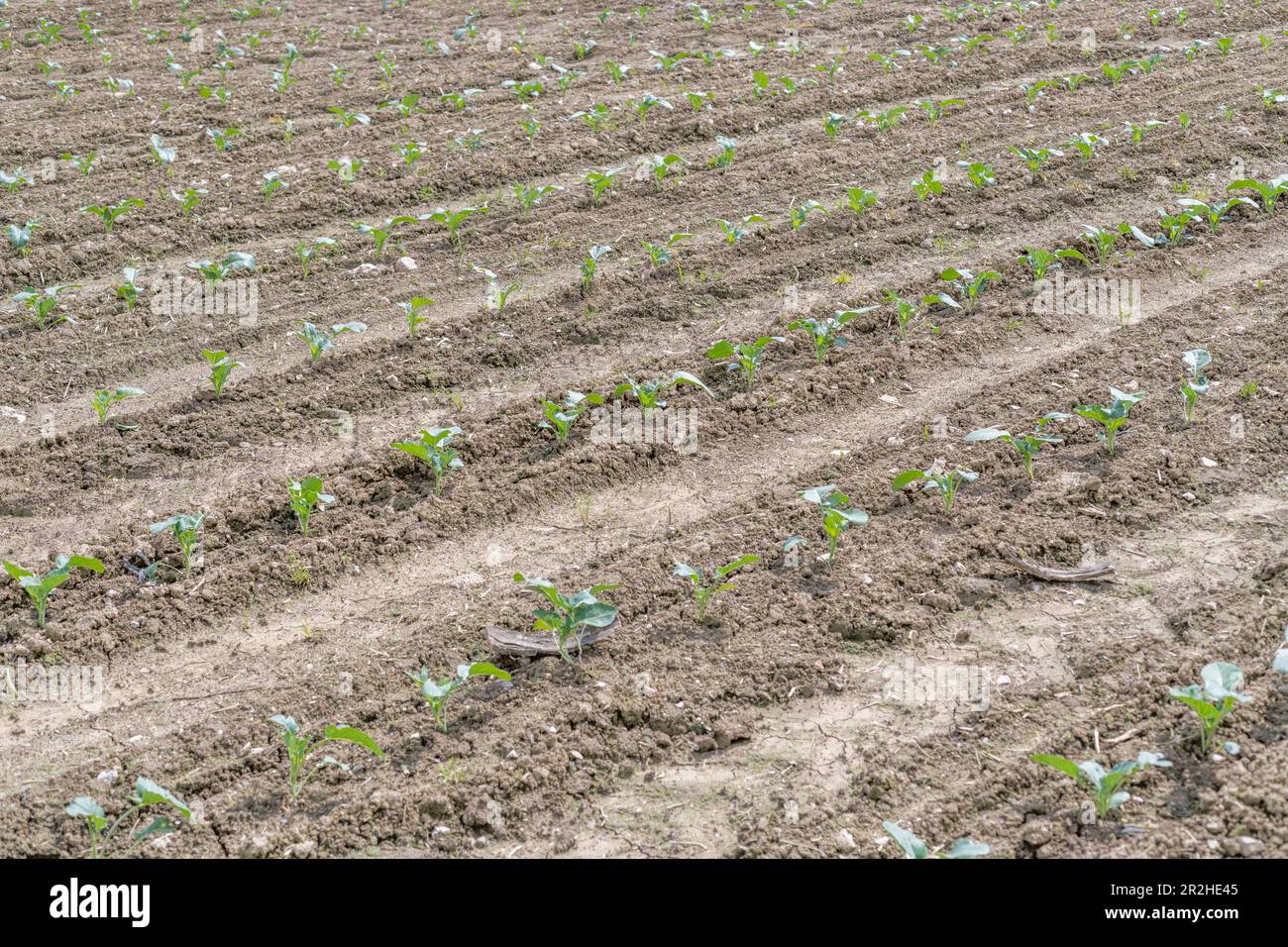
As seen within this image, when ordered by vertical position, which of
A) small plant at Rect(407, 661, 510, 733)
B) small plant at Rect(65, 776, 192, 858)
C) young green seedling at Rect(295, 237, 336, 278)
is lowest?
small plant at Rect(65, 776, 192, 858)

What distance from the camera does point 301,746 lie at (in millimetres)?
3357

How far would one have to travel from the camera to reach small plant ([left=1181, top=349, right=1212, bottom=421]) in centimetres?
509

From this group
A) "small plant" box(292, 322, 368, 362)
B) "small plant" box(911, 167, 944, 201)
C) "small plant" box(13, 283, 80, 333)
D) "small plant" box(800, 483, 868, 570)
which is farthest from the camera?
"small plant" box(911, 167, 944, 201)

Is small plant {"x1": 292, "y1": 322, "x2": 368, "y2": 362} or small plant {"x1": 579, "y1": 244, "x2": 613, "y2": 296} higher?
small plant {"x1": 579, "y1": 244, "x2": 613, "y2": 296}

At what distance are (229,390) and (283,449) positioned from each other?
610mm

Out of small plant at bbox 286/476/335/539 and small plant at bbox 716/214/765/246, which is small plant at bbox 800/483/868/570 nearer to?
small plant at bbox 286/476/335/539

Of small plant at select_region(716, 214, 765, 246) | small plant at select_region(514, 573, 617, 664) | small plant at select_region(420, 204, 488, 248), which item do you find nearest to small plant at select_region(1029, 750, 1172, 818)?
small plant at select_region(514, 573, 617, 664)

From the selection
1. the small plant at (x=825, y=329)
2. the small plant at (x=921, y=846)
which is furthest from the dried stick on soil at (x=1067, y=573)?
the small plant at (x=825, y=329)

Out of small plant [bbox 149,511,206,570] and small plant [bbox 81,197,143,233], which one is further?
small plant [bbox 81,197,143,233]

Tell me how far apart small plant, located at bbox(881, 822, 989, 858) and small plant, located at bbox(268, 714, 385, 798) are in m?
1.44

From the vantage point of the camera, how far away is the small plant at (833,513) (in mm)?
4207

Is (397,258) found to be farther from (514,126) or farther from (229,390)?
(514,126)

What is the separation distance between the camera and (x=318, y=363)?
5.84 m

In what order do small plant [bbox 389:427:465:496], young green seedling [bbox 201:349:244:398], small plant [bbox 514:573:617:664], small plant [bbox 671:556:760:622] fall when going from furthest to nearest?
young green seedling [bbox 201:349:244:398]
small plant [bbox 389:427:465:496]
small plant [bbox 671:556:760:622]
small plant [bbox 514:573:617:664]
